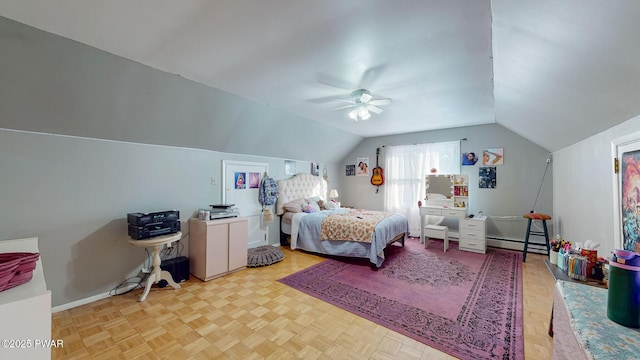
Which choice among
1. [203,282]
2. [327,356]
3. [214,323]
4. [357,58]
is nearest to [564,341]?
[327,356]

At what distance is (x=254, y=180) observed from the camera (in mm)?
4555

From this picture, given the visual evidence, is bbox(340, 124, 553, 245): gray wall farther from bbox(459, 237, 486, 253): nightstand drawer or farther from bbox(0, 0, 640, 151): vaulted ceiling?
bbox(0, 0, 640, 151): vaulted ceiling

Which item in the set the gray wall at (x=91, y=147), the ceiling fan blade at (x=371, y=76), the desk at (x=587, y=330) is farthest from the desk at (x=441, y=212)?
the gray wall at (x=91, y=147)

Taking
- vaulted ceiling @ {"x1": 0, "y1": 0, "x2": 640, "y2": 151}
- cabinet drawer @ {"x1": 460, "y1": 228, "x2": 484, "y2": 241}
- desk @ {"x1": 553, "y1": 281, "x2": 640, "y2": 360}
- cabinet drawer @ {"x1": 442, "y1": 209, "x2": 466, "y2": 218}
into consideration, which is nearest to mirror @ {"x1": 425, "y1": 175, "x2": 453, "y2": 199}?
cabinet drawer @ {"x1": 442, "y1": 209, "x2": 466, "y2": 218}

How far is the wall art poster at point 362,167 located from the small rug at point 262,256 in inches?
130

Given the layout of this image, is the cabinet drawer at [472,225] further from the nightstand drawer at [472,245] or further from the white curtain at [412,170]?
the white curtain at [412,170]

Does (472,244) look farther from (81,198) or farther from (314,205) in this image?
(81,198)

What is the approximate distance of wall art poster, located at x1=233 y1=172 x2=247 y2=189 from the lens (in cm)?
425

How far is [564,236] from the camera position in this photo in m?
3.65

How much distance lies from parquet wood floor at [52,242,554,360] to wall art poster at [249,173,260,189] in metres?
1.94

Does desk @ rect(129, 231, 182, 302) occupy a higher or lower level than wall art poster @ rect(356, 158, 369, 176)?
lower

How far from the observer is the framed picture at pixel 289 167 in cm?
520

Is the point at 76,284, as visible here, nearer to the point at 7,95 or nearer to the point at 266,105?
the point at 7,95

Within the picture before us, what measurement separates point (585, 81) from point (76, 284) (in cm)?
501
